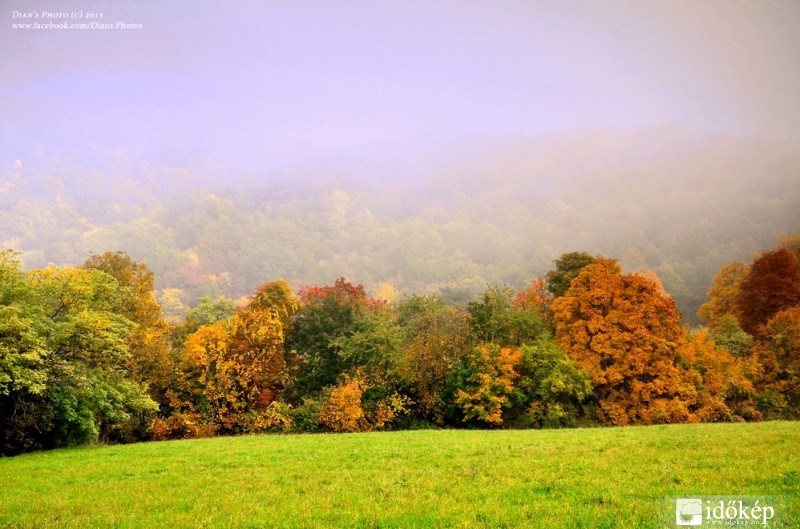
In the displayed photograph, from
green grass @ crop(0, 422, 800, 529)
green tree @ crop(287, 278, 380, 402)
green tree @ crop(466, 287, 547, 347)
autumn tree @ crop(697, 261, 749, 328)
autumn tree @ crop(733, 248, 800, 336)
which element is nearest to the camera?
green grass @ crop(0, 422, 800, 529)

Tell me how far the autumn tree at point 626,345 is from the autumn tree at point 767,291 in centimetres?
2178

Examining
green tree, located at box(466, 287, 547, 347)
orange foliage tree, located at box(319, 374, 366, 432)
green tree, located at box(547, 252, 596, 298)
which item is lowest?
orange foliage tree, located at box(319, 374, 366, 432)

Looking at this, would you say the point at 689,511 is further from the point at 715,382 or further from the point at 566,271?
the point at 566,271

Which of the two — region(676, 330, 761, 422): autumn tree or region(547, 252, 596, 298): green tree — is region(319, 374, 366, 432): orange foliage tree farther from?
region(676, 330, 761, 422): autumn tree

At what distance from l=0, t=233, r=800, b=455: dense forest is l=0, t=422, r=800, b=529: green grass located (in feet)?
49.3

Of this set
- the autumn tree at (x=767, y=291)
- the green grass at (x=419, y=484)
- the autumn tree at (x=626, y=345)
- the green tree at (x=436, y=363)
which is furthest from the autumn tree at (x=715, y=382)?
the green grass at (x=419, y=484)

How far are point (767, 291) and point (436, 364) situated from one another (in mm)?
40996

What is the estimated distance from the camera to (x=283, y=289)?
154 ft

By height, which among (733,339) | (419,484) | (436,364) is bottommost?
(436,364)

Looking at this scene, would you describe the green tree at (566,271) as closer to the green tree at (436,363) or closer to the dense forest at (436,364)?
the dense forest at (436,364)

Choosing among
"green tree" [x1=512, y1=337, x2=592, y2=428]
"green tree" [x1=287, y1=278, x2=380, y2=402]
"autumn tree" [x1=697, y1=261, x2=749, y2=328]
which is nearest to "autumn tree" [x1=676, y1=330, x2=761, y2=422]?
"green tree" [x1=512, y1=337, x2=592, y2=428]

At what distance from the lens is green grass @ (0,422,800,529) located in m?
10.3

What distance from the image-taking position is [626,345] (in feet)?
122

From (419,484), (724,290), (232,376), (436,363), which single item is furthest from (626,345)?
(724,290)
